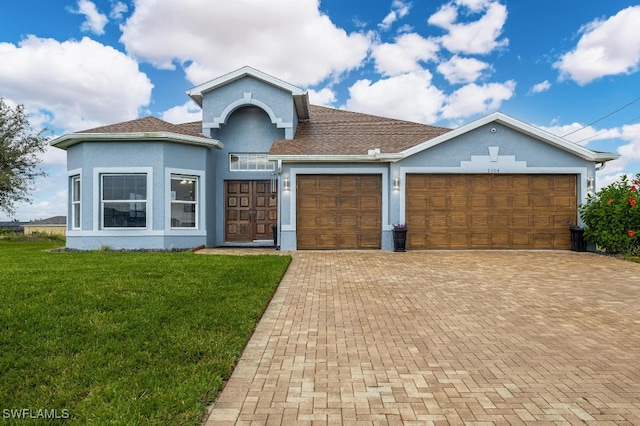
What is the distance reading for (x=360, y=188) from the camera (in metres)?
12.3

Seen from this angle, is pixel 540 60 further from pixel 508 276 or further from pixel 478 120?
pixel 508 276

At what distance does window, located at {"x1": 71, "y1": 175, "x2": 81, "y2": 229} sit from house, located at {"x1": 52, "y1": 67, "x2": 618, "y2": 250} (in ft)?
0.11

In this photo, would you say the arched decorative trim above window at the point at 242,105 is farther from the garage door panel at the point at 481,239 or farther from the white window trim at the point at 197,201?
the garage door panel at the point at 481,239

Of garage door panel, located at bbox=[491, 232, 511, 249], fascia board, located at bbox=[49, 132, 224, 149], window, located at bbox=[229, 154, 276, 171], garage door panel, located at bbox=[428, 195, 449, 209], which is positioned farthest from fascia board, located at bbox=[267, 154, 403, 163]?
garage door panel, located at bbox=[491, 232, 511, 249]

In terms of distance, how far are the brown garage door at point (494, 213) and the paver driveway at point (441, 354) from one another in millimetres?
4684

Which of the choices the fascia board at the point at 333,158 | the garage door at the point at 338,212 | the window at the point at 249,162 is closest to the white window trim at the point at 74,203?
the window at the point at 249,162

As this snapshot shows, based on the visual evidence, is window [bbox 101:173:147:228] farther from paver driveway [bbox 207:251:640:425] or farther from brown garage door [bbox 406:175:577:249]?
brown garage door [bbox 406:175:577:249]

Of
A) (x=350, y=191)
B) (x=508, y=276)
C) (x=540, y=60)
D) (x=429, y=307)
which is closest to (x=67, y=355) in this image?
(x=429, y=307)

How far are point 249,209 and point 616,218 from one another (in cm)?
1199

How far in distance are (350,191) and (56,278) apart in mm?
8379

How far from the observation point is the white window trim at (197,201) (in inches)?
466

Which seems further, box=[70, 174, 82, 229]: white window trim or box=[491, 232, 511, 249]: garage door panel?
box=[70, 174, 82, 229]: white window trim

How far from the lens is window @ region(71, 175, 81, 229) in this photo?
41.4ft

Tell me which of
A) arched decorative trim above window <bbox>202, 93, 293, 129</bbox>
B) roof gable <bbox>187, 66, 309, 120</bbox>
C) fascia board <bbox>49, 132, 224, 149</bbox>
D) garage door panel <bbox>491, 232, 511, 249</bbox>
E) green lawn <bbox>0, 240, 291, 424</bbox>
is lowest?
green lawn <bbox>0, 240, 291, 424</bbox>
